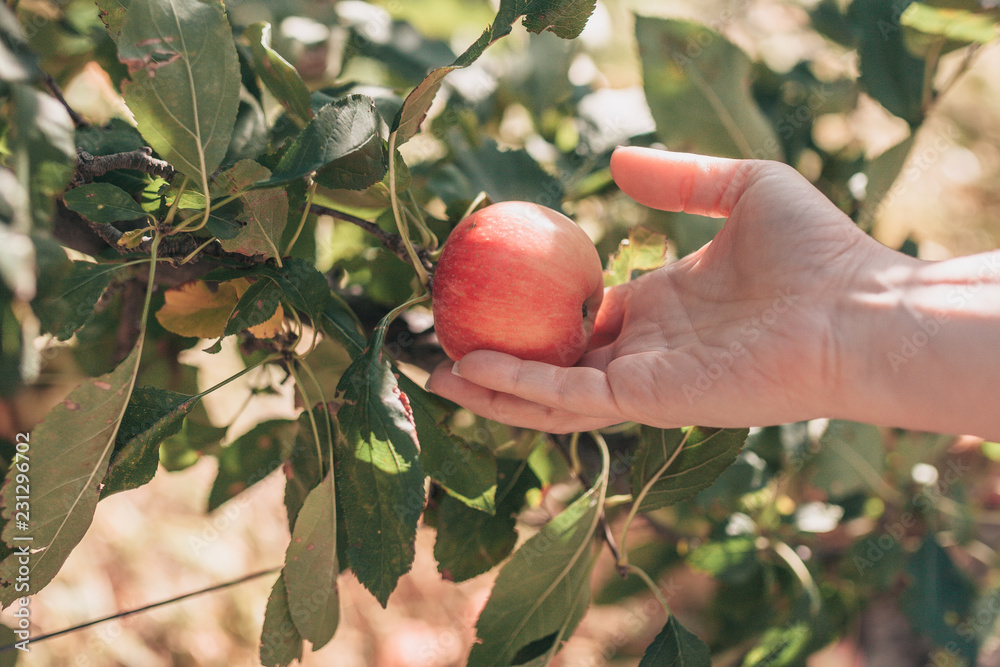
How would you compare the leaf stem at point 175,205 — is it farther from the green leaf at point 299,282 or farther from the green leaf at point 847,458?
the green leaf at point 847,458

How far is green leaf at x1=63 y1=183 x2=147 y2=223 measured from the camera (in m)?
0.39

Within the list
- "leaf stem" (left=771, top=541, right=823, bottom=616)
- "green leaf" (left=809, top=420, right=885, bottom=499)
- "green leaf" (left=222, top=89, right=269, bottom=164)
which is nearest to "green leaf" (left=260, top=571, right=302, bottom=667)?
"green leaf" (left=222, top=89, right=269, bottom=164)

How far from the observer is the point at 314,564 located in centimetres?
44

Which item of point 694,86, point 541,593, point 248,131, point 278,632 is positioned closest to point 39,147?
point 248,131

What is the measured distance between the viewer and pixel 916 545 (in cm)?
91

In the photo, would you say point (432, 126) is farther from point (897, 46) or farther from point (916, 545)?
point (916, 545)

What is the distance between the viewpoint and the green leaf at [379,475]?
1.34 ft

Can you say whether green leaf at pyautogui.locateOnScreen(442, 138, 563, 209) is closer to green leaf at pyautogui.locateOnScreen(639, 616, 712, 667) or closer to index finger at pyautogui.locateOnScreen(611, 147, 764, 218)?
index finger at pyautogui.locateOnScreen(611, 147, 764, 218)

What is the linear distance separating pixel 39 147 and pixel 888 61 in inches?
34.2

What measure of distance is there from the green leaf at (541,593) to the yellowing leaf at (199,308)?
0.94 ft

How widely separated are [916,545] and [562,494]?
0.53 metres

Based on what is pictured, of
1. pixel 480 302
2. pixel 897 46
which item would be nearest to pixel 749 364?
pixel 480 302

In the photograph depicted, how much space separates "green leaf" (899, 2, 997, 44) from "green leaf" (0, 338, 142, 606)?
0.85 metres

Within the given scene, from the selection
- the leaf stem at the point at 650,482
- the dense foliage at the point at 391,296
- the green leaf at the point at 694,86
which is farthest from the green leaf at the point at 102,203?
the green leaf at the point at 694,86
